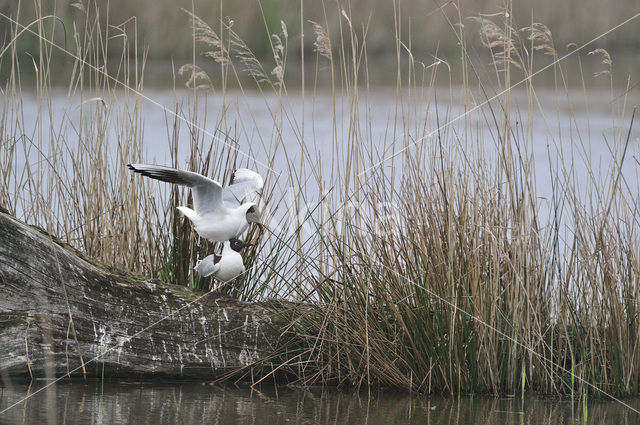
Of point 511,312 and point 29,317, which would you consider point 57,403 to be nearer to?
point 29,317

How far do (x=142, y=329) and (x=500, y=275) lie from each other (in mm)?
1670

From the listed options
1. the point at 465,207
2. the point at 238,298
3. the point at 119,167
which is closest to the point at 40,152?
the point at 119,167

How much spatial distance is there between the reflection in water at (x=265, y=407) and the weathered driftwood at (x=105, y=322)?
0.10 metres

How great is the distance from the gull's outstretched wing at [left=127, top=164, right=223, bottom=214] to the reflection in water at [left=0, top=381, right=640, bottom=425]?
835 millimetres

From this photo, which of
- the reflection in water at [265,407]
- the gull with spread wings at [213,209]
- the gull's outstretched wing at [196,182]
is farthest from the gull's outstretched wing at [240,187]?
the reflection in water at [265,407]

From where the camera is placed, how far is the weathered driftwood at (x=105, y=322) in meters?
3.99

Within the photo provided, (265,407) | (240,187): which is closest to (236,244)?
(240,187)

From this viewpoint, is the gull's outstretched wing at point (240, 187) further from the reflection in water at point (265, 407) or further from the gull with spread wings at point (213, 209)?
the reflection in water at point (265, 407)

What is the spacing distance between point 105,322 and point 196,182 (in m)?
0.79

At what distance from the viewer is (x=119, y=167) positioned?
5.07 meters

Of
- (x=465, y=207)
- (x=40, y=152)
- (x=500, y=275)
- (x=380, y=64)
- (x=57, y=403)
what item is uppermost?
(x=380, y=64)

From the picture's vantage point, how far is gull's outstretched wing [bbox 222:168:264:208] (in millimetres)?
4195

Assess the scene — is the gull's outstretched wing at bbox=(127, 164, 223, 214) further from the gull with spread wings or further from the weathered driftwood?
the weathered driftwood

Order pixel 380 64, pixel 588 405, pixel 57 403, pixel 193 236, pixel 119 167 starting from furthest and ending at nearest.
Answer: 1. pixel 380 64
2. pixel 119 167
3. pixel 193 236
4. pixel 588 405
5. pixel 57 403
